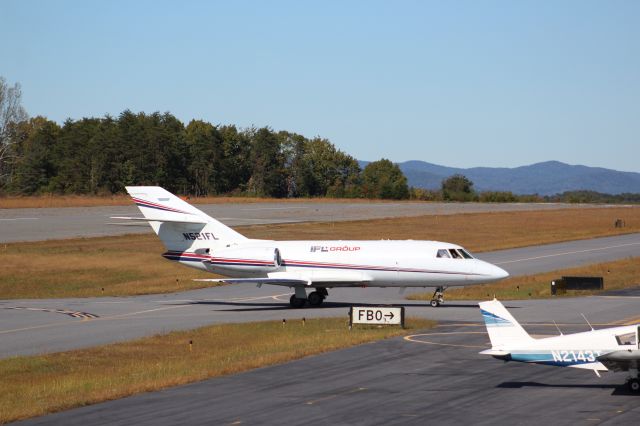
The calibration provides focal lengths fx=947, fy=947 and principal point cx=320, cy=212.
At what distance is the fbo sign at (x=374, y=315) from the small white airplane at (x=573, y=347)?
529 inches

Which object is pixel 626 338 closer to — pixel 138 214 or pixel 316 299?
pixel 316 299

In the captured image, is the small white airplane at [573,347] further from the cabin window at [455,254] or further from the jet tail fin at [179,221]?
the jet tail fin at [179,221]

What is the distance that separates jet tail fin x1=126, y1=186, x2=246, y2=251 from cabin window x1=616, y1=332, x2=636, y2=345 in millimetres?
28842

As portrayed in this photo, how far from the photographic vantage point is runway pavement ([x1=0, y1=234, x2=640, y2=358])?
42.2m

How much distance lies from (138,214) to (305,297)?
6727 centimetres

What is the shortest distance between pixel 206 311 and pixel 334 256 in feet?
24.4

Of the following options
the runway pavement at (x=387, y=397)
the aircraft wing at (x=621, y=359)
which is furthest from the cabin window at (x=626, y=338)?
the runway pavement at (x=387, y=397)

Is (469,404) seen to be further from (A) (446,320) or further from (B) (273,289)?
(B) (273,289)

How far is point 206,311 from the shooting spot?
50.6 metres

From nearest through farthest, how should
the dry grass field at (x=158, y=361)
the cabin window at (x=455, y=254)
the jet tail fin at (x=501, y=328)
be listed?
the jet tail fin at (x=501, y=328)
the dry grass field at (x=158, y=361)
the cabin window at (x=455, y=254)

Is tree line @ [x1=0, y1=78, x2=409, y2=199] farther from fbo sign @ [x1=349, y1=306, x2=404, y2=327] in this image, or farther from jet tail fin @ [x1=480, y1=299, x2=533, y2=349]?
jet tail fin @ [x1=480, y1=299, x2=533, y2=349]

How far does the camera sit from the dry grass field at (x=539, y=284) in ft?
183

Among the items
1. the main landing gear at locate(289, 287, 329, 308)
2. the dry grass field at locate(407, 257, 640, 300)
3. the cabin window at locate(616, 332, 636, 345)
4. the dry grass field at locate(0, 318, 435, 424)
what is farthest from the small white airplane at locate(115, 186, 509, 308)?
the cabin window at locate(616, 332, 636, 345)

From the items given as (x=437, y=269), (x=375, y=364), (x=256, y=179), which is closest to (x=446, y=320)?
(x=437, y=269)
